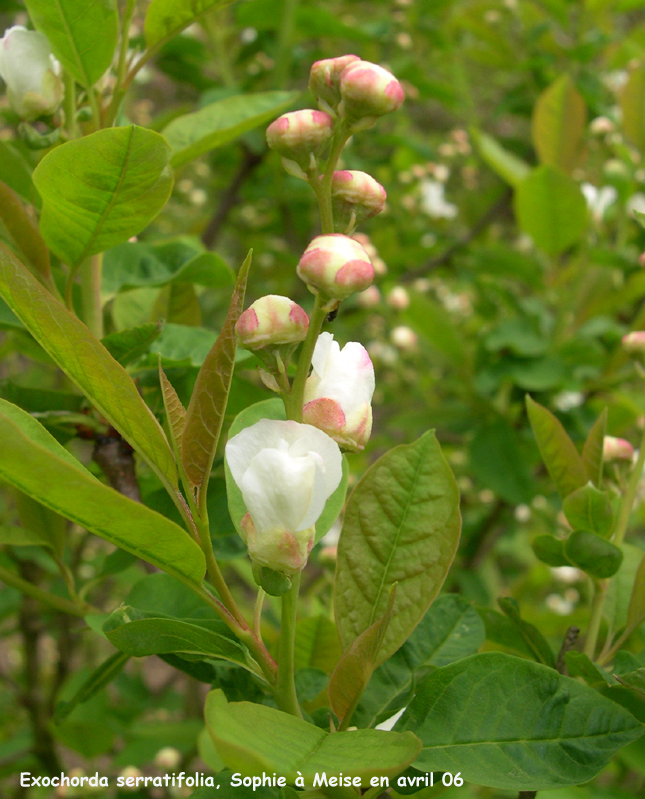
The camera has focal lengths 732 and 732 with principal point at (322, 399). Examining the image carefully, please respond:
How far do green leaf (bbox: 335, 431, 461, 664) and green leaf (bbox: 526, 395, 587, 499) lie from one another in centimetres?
15

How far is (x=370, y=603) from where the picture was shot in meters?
0.59

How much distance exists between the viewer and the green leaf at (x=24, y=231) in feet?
2.20

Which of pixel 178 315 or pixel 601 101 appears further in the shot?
pixel 601 101

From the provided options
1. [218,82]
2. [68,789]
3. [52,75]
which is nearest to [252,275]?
[218,82]

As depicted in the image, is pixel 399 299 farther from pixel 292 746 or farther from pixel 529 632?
pixel 292 746

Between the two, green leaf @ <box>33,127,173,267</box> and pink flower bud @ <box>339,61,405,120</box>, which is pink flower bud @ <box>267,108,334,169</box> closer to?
pink flower bud @ <box>339,61,405,120</box>

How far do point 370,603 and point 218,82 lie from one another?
166cm

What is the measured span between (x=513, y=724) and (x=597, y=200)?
1397 mm

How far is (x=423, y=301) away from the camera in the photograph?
5.27ft

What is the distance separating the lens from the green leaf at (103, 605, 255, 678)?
497mm

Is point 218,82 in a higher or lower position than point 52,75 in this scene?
lower

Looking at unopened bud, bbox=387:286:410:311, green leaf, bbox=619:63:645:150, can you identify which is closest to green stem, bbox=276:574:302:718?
unopened bud, bbox=387:286:410:311

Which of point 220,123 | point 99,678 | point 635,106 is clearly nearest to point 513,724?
point 99,678

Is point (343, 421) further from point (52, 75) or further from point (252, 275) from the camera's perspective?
point (252, 275)
